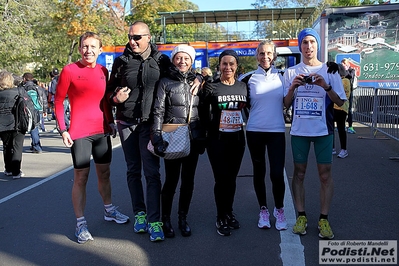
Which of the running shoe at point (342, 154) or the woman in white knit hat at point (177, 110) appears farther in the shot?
the running shoe at point (342, 154)

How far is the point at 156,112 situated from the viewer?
393 cm

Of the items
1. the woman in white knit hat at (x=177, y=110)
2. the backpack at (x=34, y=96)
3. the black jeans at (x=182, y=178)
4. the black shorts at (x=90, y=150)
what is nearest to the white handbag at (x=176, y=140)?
the woman in white knit hat at (x=177, y=110)

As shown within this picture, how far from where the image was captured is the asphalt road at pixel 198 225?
3.78 m

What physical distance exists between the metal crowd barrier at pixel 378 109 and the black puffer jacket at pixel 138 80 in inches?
251

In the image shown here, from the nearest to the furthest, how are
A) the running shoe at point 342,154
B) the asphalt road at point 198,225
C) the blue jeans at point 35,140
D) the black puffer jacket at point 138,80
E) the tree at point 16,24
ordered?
the asphalt road at point 198,225, the black puffer jacket at point 138,80, the running shoe at point 342,154, the blue jeans at point 35,140, the tree at point 16,24

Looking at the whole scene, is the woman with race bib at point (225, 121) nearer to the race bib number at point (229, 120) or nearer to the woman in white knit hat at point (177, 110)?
the race bib number at point (229, 120)

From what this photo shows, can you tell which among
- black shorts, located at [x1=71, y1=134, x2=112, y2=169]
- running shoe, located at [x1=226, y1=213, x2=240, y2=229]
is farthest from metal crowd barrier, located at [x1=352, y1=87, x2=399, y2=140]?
black shorts, located at [x1=71, y1=134, x2=112, y2=169]

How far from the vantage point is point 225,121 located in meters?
4.12

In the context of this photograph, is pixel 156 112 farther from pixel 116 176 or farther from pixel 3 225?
pixel 116 176

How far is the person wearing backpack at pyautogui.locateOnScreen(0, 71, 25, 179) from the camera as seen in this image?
724 centimetres

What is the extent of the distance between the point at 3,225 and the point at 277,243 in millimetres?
3180

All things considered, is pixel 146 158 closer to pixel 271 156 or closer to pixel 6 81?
pixel 271 156

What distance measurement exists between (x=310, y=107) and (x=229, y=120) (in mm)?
808

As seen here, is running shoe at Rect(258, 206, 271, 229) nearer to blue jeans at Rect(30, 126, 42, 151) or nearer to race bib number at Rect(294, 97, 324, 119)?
race bib number at Rect(294, 97, 324, 119)
